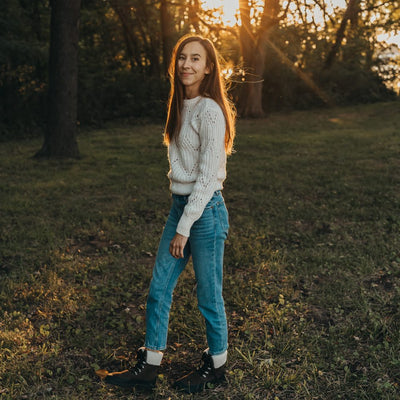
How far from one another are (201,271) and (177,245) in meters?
0.28

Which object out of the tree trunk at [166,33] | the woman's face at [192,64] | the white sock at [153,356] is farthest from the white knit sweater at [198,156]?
the tree trunk at [166,33]

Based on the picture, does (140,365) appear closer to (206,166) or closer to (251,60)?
(206,166)

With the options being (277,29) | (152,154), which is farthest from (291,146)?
(277,29)

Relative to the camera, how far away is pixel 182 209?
2.90 metres

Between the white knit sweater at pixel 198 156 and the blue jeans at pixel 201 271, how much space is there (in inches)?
5.0

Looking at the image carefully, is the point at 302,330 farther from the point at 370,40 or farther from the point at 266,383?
the point at 370,40

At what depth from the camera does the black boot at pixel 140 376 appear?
3145mm

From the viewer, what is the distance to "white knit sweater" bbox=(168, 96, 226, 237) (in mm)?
2680

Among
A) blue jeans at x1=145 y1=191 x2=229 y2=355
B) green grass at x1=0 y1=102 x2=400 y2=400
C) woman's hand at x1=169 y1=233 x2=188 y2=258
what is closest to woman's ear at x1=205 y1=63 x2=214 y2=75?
blue jeans at x1=145 y1=191 x2=229 y2=355

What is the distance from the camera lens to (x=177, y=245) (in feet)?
9.06

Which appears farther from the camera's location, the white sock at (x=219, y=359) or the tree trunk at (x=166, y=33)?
the tree trunk at (x=166, y=33)

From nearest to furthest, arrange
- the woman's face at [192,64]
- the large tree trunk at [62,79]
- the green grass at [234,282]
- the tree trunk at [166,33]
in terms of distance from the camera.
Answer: the woman's face at [192,64], the green grass at [234,282], the large tree trunk at [62,79], the tree trunk at [166,33]

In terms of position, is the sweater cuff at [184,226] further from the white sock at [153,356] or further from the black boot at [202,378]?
the black boot at [202,378]

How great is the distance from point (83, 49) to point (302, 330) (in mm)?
18338
